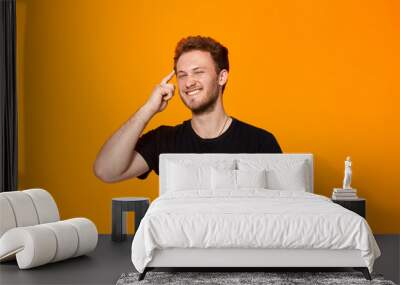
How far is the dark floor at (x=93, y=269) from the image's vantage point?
16.2 ft

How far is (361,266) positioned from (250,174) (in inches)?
67.4

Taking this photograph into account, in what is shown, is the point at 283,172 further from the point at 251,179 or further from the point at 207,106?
the point at 207,106

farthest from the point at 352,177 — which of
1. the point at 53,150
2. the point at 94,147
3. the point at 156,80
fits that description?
the point at 53,150

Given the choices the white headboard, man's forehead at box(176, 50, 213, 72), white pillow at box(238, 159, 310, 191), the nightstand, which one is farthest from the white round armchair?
the nightstand

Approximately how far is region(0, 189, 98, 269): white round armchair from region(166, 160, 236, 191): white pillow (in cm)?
96

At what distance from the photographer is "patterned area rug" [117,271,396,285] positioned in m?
4.79

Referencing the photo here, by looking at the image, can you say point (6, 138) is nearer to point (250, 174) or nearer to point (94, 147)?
point (94, 147)

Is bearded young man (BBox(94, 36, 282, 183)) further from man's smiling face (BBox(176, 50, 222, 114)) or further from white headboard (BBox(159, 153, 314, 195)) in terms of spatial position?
white headboard (BBox(159, 153, 314, 195))

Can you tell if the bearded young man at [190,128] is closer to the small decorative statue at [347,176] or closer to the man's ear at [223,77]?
the man's ear at [223,77]

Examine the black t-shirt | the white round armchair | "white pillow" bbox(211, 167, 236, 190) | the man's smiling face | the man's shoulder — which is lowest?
the white round armchair

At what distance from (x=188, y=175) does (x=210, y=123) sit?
0.76 m

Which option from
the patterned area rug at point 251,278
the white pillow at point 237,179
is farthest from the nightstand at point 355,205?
the patterned area rug at point 251,278

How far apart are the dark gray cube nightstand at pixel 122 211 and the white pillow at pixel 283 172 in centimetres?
104

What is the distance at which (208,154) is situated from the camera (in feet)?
22.2
